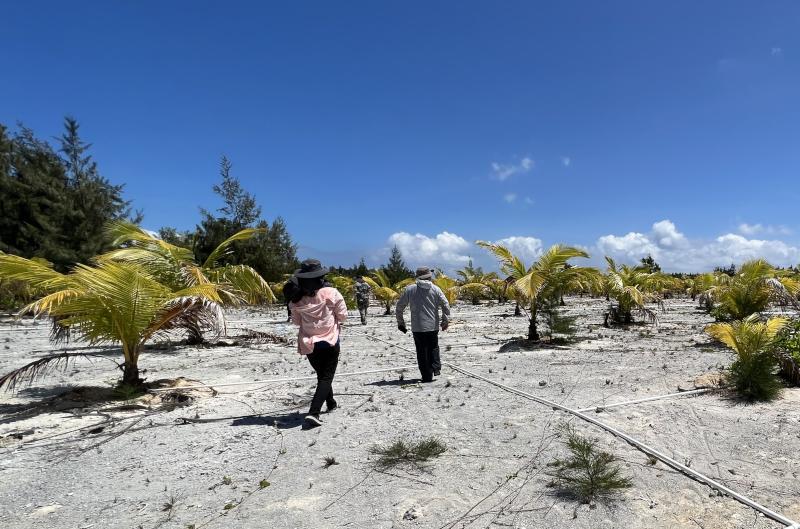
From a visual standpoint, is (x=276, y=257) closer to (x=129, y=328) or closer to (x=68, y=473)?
(x=129, y=328)

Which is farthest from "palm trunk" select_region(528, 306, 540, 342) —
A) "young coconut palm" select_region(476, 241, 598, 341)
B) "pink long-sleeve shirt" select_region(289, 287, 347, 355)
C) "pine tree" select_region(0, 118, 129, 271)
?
"pine tree" select_region(0, 118, 129, 271)

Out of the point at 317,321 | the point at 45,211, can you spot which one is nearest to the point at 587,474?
the point at 317,321

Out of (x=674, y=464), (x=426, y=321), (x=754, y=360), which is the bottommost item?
(x=674, y=464)

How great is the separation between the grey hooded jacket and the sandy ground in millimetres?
830

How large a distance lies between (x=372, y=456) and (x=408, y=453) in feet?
0.97

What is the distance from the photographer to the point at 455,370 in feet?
24.9

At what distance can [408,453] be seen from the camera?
3852mm

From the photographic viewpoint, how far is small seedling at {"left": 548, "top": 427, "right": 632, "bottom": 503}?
3151 millimetres

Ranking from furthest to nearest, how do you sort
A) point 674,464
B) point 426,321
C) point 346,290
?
point 346,290 → point 426,321 → point 674,464

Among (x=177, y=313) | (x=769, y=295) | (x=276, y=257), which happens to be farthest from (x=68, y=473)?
→ (x=276, y=257)

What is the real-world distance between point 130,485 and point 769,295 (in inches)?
471

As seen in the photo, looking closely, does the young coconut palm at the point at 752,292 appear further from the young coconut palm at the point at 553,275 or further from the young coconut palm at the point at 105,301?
the young coconut palm at the point at 105,301

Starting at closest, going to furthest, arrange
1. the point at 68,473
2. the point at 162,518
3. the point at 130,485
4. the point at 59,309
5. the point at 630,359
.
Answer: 1. the point at 162,518
2. the point at 130,485
3. the point at 68,473
4. the point at 59,309
5. the point at 630,359

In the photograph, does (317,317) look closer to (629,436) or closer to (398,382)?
(398,382)
